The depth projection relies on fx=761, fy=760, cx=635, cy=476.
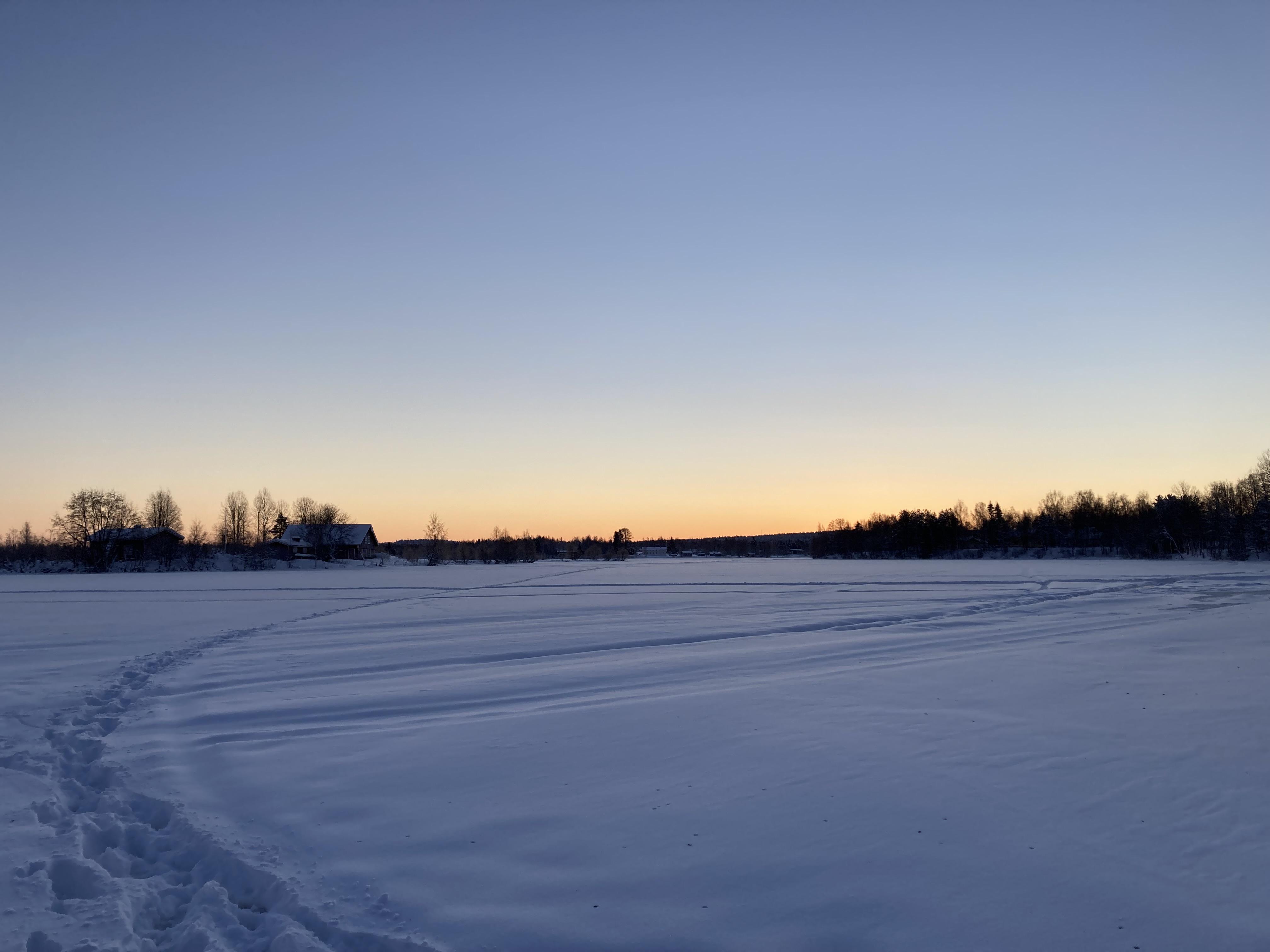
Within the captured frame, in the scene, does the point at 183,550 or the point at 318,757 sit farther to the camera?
the point at 183,550

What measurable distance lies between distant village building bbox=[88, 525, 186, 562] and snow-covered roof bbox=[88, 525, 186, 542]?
0.03 metres

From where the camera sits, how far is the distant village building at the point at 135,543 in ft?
253

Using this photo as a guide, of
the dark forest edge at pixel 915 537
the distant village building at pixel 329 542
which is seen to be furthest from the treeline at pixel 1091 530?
the distant village building at pixel 329 542

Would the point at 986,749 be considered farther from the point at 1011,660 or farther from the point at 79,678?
the point at 79,678

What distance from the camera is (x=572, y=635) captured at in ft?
48.2

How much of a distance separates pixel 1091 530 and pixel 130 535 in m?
116

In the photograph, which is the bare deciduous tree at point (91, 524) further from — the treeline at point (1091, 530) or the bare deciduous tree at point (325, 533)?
the treeline at point (1091, 530)

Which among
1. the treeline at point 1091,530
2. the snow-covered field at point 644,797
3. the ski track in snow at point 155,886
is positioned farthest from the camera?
the treeline at point 1091,530

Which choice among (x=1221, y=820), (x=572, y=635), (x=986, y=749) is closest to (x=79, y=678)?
(x=572, y=635)

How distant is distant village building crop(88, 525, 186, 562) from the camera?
77188 millimetres

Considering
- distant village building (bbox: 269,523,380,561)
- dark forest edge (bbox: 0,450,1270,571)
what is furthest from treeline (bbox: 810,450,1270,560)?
distant village building (bbox: 269,523,380,561)

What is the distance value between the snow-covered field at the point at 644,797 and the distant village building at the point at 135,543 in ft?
A: 257

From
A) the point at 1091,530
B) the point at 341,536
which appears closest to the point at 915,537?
the point at 1091,530

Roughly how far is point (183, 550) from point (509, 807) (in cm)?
9062
